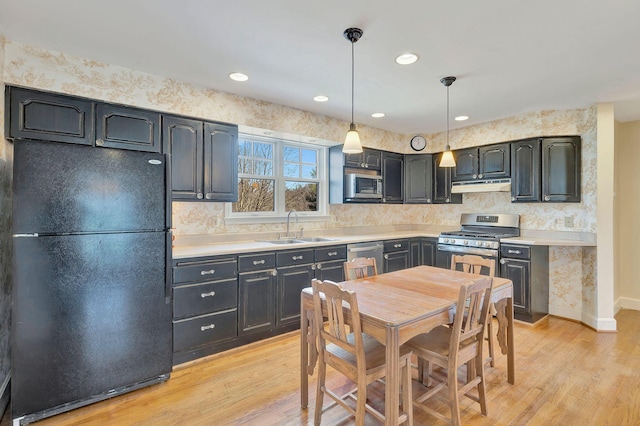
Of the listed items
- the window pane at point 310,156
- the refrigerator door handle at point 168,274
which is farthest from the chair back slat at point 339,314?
the window pane at point 310,156

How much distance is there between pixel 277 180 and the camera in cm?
417

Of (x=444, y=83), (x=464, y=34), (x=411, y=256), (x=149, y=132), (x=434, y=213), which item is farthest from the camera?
(x=434, y=213)

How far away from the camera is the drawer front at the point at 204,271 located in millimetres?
2789

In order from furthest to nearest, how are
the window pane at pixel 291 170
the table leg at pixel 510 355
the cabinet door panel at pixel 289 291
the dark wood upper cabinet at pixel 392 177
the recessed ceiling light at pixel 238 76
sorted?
the dark wood upper cabinet at pixel 392 177 < the window pane at pixel 291 170 < the cabinet door panel at pixel 289 291 < the recessed ceiling light at pixel 238 76 < the table leg at pixel 510 355

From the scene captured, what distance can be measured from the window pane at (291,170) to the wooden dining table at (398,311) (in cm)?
212

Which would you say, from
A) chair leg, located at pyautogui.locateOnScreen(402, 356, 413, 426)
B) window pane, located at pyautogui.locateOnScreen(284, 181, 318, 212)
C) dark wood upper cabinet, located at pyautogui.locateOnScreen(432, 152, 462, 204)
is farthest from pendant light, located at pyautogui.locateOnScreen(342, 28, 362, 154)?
dark wood upper cabinet, located at pyautogui.locateOnScreen(432, 152, 462, 204)

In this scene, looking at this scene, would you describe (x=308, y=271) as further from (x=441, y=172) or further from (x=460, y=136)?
(x=460, y=136)

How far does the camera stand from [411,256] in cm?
483

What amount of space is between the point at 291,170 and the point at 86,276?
263 cm

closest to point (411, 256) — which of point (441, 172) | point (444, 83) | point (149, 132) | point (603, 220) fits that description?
point (441, 172)

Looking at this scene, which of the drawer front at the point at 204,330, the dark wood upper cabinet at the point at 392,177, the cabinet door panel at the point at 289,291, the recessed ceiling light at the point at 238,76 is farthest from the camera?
the dark wood upper cabinet at the point at 392,177

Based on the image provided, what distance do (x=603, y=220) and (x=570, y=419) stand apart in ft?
8.36

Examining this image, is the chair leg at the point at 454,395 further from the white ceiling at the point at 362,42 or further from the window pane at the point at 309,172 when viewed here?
the window pane at the point at 309,172

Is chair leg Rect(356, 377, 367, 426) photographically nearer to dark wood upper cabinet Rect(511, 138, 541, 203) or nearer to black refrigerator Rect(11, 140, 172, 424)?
black refrigerator Rect(11, 140, 172, 424)
